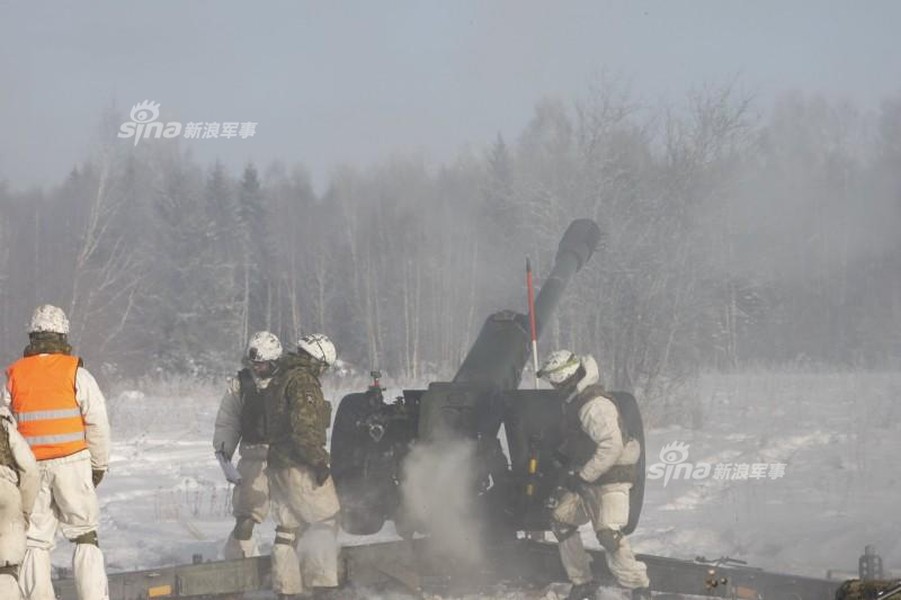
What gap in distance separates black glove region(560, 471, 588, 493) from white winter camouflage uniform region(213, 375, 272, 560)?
2.26 metres

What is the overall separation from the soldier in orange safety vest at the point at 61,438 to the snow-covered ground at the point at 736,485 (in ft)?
9.60

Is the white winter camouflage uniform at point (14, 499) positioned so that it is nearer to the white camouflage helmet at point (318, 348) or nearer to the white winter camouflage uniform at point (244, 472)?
the white camouflage helmet at point (318, 348)

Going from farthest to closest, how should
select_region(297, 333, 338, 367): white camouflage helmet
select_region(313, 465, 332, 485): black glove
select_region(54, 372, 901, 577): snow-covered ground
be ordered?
1. select_region(54, 372, 901, 577): snow-covered ground
2. select_region(297, 333, 338, 367): white camouflage helmet
3. select_region(313, 465, 332, 485): black glove

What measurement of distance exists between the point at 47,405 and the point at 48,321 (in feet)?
1.64

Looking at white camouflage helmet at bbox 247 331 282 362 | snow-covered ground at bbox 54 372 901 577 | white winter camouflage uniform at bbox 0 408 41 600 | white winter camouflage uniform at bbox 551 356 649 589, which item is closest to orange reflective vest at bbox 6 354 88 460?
white winter camouflage uniform at bbox 0 408 41 600

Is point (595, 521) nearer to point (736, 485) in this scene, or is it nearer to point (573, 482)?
point (573, 482)

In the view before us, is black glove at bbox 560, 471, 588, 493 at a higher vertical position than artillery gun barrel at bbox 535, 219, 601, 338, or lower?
lower

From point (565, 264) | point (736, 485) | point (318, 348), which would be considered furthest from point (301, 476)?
point (736, 485)

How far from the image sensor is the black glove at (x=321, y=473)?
8.68 m

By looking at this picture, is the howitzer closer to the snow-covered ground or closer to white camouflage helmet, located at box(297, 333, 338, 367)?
white camouflage helmet, located at box(297, 333, 338, 367)

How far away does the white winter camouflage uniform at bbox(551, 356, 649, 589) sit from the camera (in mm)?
8586

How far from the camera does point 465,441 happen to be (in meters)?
9.23

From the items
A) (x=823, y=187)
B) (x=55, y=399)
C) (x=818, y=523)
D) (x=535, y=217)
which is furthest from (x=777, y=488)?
(x=823, y=187)

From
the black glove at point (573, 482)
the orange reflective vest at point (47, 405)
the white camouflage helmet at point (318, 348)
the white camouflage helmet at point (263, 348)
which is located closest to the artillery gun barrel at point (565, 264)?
the black glove at point (573, 482)
